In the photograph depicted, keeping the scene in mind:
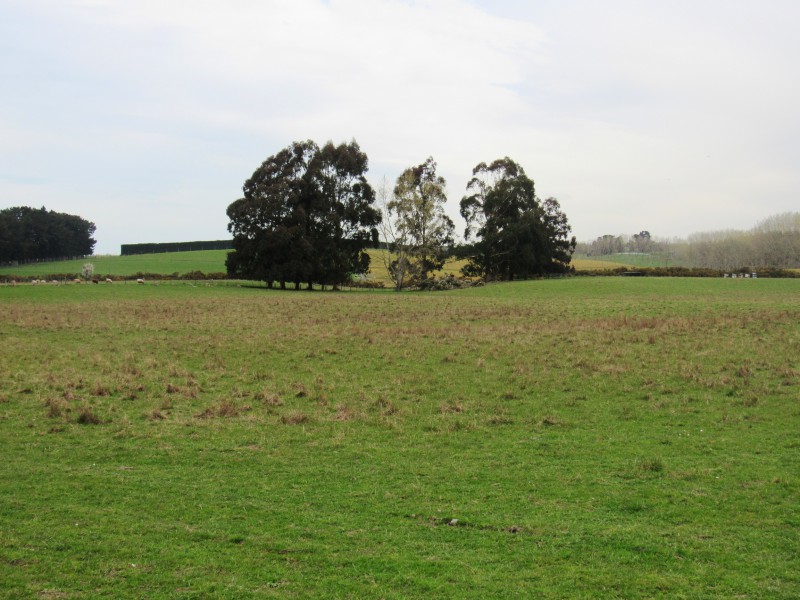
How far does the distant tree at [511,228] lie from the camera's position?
87.2 meters

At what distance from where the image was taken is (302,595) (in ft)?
23.5

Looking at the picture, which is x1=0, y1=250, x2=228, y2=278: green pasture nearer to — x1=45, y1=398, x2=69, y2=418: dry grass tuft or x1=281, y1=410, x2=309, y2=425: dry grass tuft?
x1=45, y1=398, x2=69, y2=418: dry grass tuft

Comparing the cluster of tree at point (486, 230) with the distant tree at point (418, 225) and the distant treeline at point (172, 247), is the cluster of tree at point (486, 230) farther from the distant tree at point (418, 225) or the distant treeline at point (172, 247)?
the distant treeline at point (172, 247)

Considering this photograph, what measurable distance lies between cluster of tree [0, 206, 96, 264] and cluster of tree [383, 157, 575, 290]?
78.6 meters

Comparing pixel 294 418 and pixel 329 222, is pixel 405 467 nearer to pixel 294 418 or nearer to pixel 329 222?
pixel 294 418

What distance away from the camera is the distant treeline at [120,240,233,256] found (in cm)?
17500

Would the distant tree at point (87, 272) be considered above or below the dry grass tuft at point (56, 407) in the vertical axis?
above

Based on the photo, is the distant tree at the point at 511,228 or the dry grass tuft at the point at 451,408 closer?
the dry grass tuft at the point at 451,408

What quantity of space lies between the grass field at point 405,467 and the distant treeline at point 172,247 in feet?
509

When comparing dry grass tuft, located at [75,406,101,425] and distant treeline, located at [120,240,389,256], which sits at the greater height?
distant treeline, located at [120,240,389,256]

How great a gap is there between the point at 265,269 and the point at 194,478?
219 feet

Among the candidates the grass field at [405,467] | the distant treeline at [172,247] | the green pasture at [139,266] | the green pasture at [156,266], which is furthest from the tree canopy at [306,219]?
the distant treeline at [172,247]

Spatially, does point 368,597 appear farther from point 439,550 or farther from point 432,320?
point 432,320

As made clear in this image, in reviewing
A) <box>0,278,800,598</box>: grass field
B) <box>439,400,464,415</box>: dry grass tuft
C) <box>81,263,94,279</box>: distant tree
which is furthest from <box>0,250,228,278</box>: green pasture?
<box>439,400,464,415</box>: dry grass tuft
